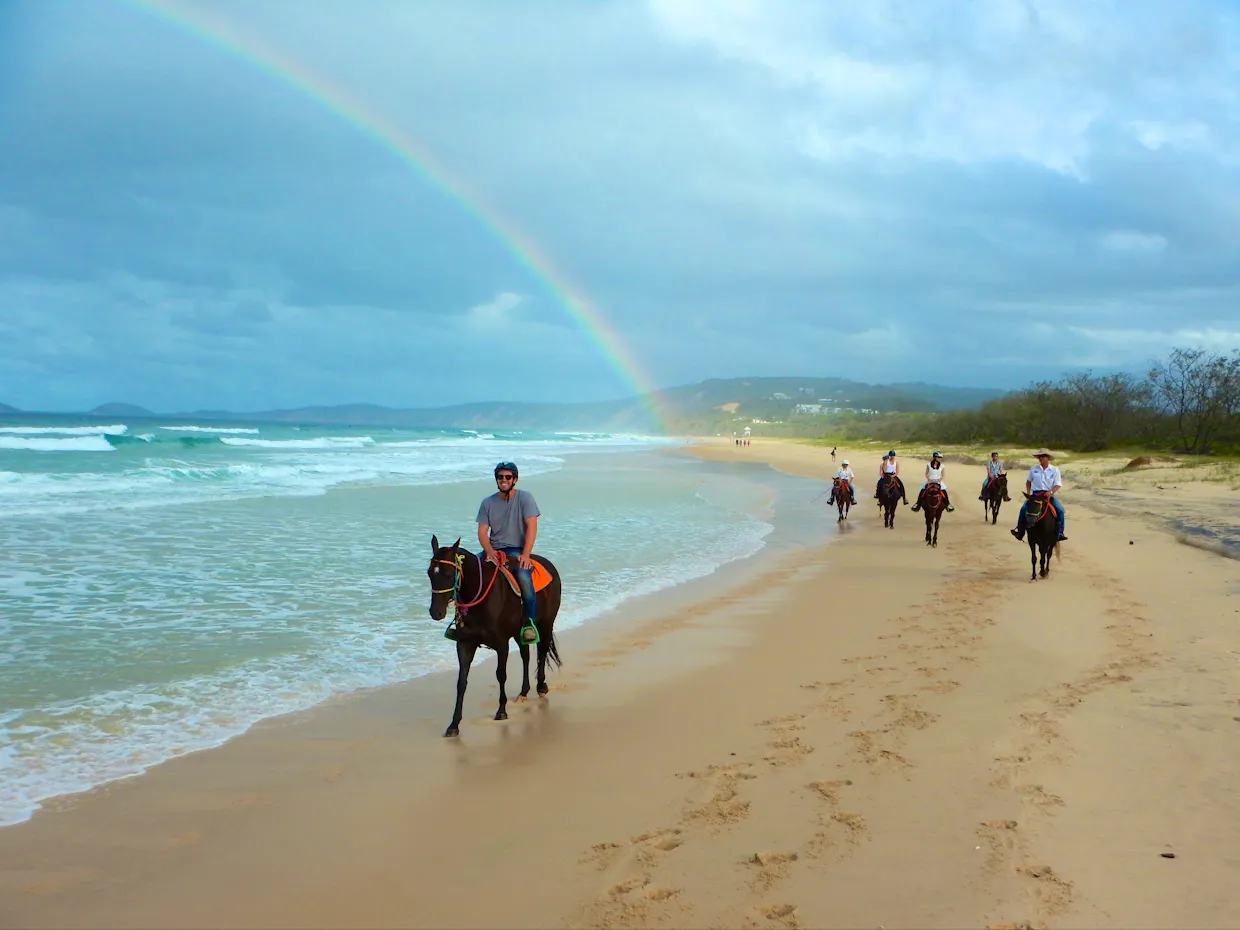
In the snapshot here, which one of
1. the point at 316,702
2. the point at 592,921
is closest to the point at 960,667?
the point at 592,921

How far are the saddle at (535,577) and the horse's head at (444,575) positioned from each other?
0.58 meters

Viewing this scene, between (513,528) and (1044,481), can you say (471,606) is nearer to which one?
(513,528)

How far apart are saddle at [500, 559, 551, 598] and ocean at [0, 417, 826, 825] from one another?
2032mm

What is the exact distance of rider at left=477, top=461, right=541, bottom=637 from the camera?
7.57 m

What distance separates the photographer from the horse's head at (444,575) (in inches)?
259

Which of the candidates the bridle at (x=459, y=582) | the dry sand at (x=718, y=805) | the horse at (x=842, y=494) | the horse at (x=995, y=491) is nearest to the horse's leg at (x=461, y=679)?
the dry sand at (x=718, y=805)

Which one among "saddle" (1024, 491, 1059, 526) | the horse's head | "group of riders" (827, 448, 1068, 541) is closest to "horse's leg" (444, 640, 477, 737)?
the horse's head

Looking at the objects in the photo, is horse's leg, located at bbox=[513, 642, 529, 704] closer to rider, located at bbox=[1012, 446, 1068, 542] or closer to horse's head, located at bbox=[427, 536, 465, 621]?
horse's head, located at bbox=[427, 536, 465, 621]

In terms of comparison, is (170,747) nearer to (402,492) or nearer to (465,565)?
(465,565)

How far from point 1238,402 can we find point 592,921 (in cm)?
6028

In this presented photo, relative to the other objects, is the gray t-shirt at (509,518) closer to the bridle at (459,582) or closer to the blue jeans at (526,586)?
the blue jeans at (526,586)

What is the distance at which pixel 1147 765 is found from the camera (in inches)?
232

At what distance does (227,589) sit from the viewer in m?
12.4

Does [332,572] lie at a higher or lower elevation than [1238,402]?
lower
